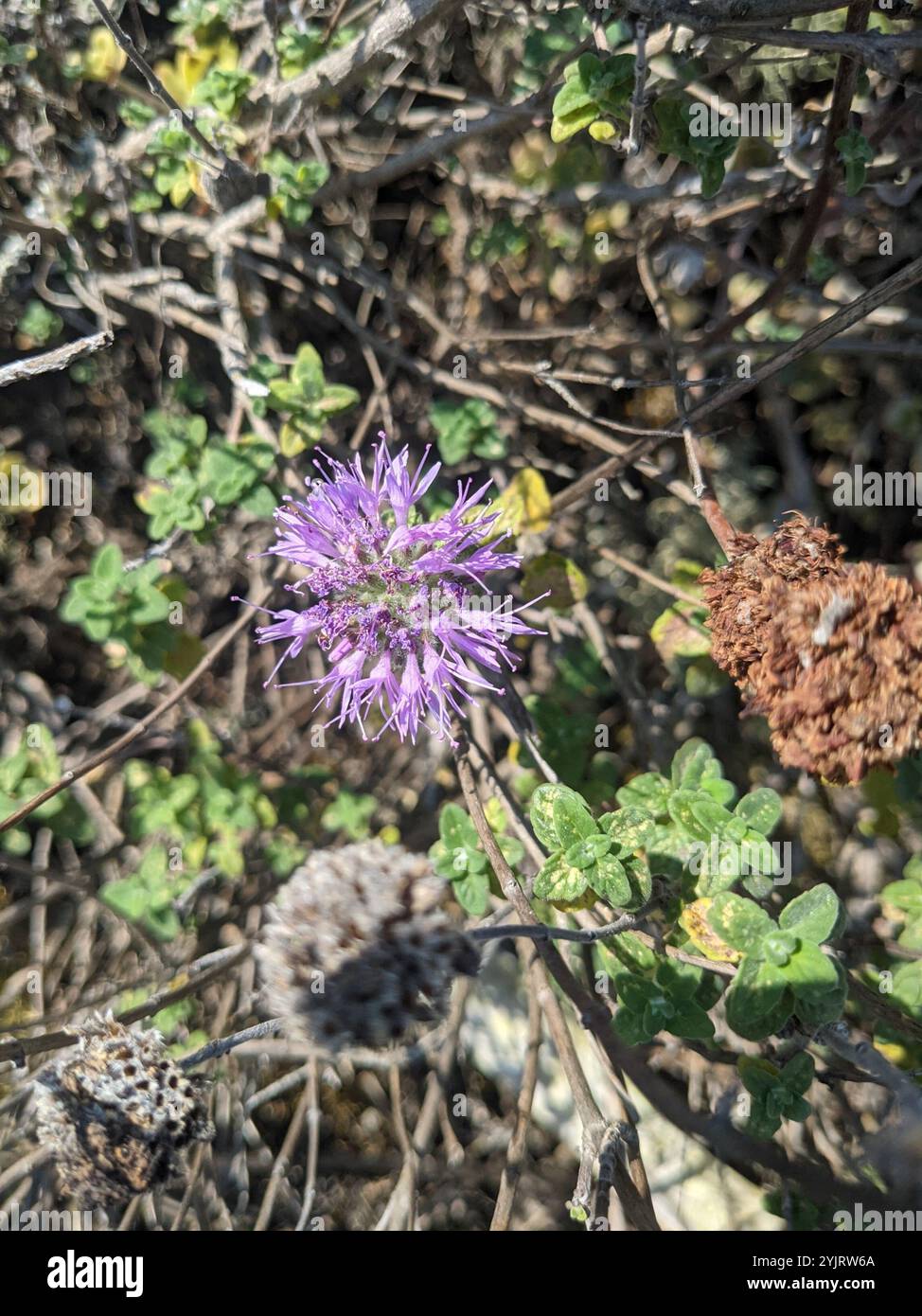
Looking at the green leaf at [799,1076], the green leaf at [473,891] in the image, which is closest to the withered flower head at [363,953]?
the green leaf at [473,891]

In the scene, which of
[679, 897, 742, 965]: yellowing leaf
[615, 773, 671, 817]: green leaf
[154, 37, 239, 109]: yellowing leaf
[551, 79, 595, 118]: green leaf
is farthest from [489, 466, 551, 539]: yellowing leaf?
[154, 37, 239, 109]: yellowing leaf

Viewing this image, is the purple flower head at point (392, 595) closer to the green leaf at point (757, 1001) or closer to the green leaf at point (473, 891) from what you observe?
the green leaf at point (473, 891)

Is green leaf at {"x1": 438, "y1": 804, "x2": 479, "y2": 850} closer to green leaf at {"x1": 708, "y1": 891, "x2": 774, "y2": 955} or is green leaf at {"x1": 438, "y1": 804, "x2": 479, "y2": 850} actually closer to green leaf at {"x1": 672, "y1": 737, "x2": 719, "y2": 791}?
green leaf at {"x1": 672, "y1": 737, "x2": 719, "y2": 791}

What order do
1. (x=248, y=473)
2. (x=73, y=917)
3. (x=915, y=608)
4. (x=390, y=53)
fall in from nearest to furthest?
(x=915, y=608)
(x=390, y=53)
(x=248, y=473)
(x=73, y=917)

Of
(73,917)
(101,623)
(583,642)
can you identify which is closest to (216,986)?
(73,917)

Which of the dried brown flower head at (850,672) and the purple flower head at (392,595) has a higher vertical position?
the purple flower head at (392,595)

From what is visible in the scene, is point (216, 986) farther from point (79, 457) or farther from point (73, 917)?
point (79, 457)

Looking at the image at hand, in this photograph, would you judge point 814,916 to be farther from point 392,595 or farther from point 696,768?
point 392,595
